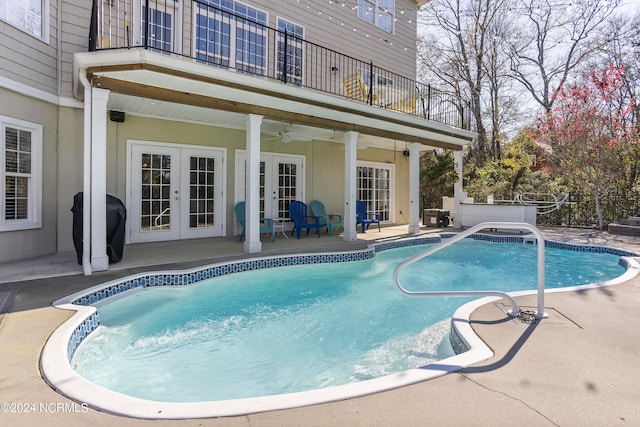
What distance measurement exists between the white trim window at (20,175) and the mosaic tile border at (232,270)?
264 centimetres

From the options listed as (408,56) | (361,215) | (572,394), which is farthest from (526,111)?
(572,394)

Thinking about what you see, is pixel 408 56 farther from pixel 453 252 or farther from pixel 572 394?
pixel 572 394

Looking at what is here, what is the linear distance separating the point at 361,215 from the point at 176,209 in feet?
15.5

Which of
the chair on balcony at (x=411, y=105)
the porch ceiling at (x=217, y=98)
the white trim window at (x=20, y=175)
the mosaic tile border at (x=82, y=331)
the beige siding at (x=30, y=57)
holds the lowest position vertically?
the mosaic tile border at (x=82, y=331)

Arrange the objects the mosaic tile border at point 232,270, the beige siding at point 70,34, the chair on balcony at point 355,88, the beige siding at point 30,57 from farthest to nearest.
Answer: the chair on balcony at point 355,88, the beige siding at point 70,34, the beige siding at point 30,57, the mosaic tile border at point 232,270

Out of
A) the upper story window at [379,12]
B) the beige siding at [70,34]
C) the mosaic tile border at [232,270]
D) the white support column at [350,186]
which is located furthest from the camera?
the upper story window at [379,12]

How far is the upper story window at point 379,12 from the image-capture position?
10695 millimetres

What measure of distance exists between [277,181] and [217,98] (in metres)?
3.39

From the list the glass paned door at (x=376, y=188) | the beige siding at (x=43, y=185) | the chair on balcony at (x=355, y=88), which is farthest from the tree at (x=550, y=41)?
the beige siding at (x=43, y=185)

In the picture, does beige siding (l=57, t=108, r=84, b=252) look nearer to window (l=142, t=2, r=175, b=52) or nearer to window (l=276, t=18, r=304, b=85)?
window (l=142, t=2, r=175, b=52)

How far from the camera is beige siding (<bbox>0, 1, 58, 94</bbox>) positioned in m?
5.33

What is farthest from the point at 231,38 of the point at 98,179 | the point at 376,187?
the point at 376,187

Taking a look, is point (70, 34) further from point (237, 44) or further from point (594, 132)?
point (594, 132)

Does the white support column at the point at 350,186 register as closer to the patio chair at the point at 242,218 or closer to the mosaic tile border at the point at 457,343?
the patio chair at the point at 242,218
